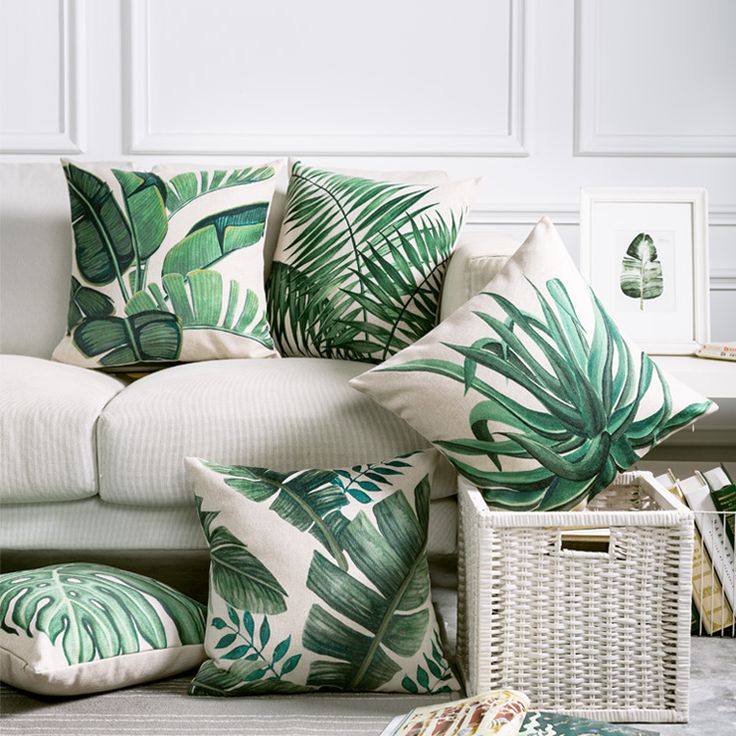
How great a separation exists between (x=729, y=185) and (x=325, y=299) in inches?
52.3

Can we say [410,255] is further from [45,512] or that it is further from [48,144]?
[48,144]

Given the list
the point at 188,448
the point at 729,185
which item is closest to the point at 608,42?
the point at 729,185

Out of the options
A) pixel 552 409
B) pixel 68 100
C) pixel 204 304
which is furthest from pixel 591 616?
pixel 68 100

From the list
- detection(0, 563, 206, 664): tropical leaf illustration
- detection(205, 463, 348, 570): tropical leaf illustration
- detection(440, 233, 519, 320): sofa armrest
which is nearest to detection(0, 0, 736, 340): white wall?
detection(440, 233, 519, 320): sofa armrest

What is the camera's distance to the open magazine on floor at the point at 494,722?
1.01m

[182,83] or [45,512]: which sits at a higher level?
[182,83]

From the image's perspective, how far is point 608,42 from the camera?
2.42m

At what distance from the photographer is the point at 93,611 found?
1233mm

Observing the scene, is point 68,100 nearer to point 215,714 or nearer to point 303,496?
point 303,496

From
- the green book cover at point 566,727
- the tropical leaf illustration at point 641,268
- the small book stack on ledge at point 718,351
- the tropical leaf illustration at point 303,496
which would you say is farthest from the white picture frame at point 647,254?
the green book cover at point 566,727

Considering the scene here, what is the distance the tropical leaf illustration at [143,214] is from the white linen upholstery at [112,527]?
0.51 meters

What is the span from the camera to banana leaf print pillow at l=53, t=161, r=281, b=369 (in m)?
1.77

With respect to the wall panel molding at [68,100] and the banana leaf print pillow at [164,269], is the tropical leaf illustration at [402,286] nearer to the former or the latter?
the banana leaf print pillow at [164,269]

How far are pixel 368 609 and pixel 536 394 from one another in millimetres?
381
